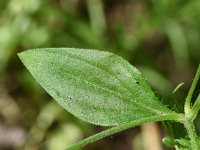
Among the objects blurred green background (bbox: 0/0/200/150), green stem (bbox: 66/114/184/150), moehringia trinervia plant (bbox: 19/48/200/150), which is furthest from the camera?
blurred green background (bbox: 0/0/200/150)

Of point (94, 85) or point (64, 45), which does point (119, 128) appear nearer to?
point (94, 85)

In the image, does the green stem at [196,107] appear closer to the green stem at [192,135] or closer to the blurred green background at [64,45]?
the green stem at [192,135]

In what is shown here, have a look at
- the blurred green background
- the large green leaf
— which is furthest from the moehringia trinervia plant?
the blurred green background

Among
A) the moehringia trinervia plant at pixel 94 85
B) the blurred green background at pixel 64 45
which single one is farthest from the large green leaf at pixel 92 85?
the blurred green background at pixel 64 45

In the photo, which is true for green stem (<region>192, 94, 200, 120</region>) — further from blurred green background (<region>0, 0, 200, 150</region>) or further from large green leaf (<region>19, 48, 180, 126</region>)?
blurred green background (<region>0, 0, 200, 150</region>)

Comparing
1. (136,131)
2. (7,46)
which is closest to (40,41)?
(7,46)

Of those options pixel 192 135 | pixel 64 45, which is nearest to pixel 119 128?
pixel 192 135
